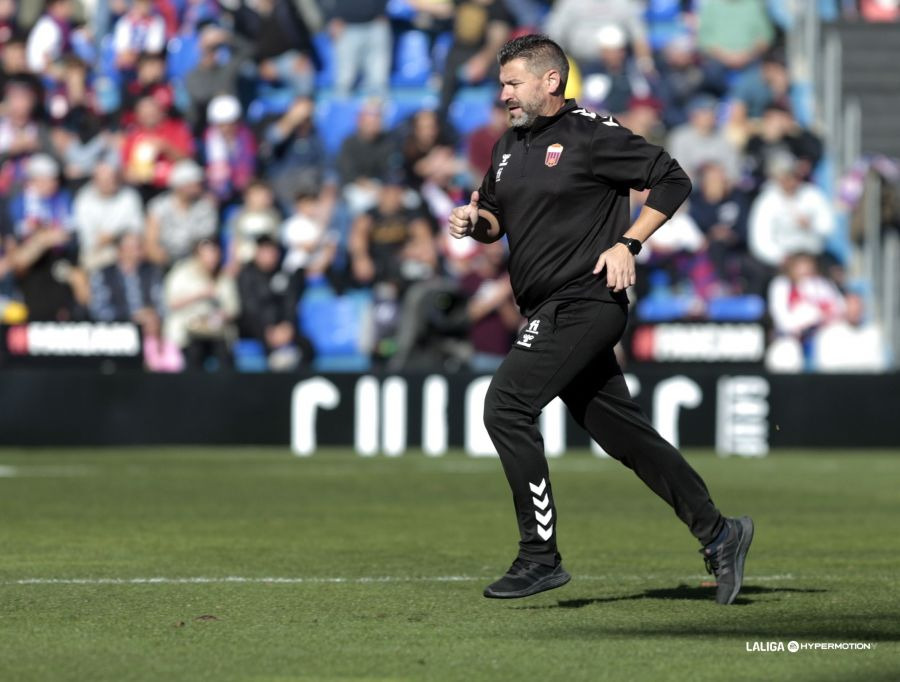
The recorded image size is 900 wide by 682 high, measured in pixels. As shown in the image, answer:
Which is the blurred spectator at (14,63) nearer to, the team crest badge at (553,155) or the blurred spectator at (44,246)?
the blurred spectator at (44,246)

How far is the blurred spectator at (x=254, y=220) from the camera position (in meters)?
19.4

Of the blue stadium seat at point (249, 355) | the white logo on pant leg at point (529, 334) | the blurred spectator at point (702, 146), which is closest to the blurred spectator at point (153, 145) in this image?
the blue stadium seat at point (249, 355)

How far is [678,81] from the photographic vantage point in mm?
20984

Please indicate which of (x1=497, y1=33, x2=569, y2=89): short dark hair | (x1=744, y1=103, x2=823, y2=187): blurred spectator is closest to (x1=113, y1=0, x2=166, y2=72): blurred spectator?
(x1=744, y1=103, x2=823, y2=187): blurred spectator

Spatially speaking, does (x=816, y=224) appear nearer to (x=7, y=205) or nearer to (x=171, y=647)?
(x=7, y=205)

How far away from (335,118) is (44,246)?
4284 mm

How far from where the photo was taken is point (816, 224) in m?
19.6

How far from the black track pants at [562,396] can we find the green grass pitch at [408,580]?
363mm

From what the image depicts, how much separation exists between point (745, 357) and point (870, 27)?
22.4ft

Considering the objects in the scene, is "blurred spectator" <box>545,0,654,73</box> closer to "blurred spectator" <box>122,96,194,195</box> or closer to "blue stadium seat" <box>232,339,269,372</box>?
"blurred spectator" <box>122,96,194,195</box>

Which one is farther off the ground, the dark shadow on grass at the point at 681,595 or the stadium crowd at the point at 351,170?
the stadium crowd at the point at 351,170

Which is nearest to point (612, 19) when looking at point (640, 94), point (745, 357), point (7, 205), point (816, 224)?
point (640, 94)

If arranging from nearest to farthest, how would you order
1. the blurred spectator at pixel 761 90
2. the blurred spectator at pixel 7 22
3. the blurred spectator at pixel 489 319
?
the blurred spectator at pixel 489 319 < the blurred spectator at pixel 761 90 < the blurred spectator at pixel 7 22

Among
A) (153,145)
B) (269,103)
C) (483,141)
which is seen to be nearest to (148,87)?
(153,145)
